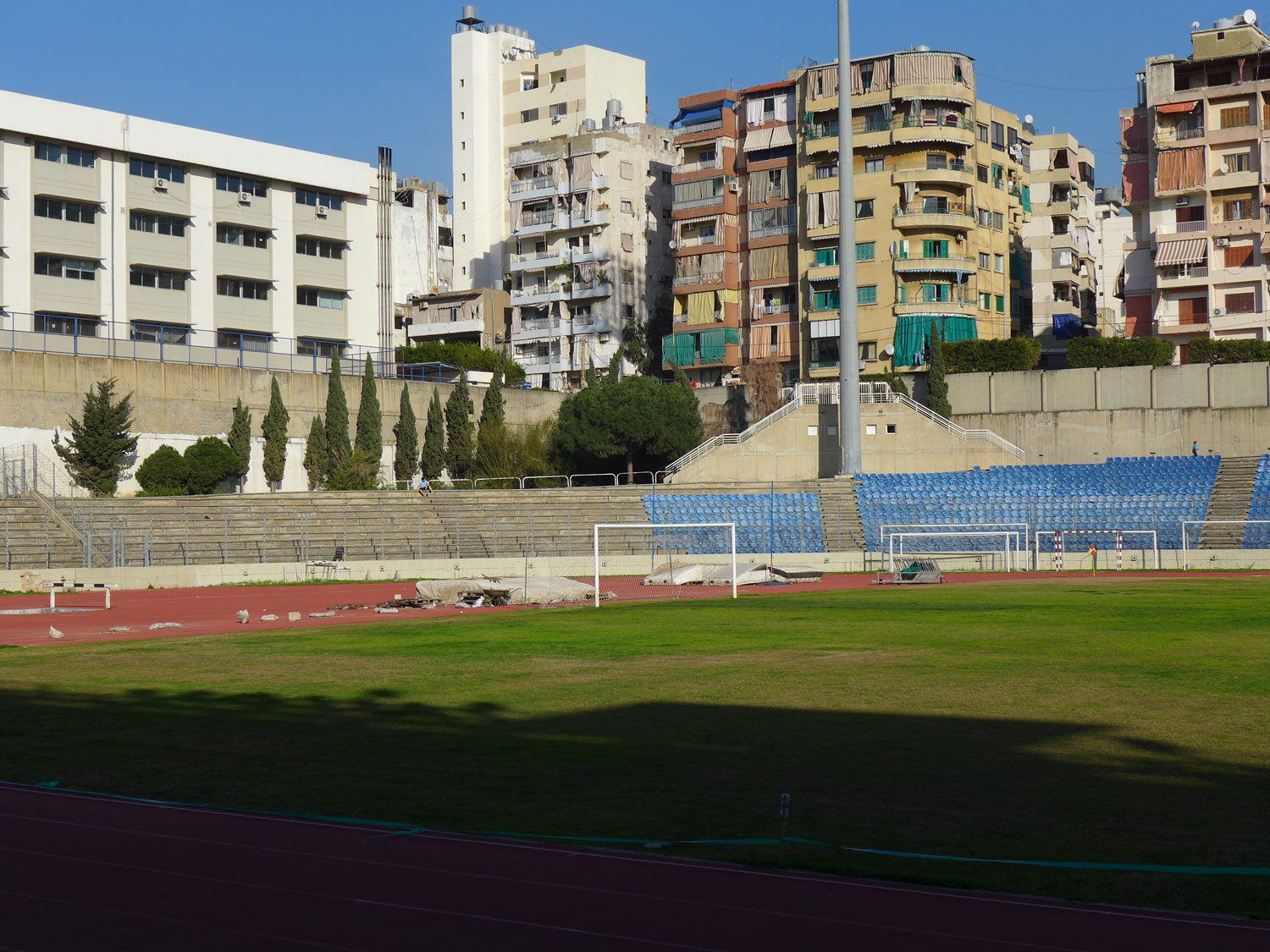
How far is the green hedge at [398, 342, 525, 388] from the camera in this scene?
89.7 m

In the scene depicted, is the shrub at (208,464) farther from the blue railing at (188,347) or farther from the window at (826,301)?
the window at (826,301)

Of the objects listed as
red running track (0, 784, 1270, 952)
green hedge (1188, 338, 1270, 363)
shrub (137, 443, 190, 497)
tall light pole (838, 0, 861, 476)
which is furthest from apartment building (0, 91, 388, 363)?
red running track (0, 784, 1270, 952)

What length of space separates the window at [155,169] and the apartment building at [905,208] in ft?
120

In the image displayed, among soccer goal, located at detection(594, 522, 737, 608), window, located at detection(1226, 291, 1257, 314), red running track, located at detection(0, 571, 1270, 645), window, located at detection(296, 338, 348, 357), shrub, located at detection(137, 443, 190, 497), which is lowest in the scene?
red running track, located at detection(0, 571, 1270, 645)

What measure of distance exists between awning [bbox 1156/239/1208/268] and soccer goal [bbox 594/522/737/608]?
3792cm

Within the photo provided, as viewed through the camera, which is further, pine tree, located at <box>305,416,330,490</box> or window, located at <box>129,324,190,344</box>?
window, located at <box>129,324,190,344</box>

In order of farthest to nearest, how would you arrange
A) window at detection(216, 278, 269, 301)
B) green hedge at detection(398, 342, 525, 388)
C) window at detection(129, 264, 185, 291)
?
green hedge at detection(398, 342, 525, 388), window at detection(216, 278, 269, 301), window at detection(129, 264, 185, 291)

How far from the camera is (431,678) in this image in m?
19.5

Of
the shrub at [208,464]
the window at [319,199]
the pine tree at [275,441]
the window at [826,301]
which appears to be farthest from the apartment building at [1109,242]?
the shrub at [208,464]

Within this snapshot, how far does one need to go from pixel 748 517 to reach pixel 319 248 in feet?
119

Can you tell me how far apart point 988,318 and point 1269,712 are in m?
71.6

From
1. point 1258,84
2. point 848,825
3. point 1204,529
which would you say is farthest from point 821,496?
point 848,825

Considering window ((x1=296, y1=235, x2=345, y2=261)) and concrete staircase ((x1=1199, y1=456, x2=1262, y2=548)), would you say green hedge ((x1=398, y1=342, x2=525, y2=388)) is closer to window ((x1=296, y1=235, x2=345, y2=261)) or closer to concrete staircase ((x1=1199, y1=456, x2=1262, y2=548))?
window ((x1=296, y1=235, x2=345, y2=261))

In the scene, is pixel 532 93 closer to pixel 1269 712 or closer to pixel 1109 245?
pixel 1109 245
